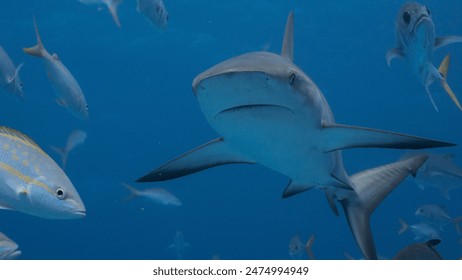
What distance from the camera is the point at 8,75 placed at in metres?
6.25

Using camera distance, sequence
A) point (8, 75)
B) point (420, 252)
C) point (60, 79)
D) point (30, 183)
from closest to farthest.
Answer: point (30, 183) → point (420, 252) → point (8, 75) → point (60, 79)

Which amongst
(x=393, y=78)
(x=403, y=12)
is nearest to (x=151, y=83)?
(x=393, y=78)

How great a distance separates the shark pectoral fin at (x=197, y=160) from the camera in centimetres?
386

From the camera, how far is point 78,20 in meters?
24.9

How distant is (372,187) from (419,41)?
1722 millimetres

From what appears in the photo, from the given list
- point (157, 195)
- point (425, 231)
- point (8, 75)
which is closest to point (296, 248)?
point (425, 231)

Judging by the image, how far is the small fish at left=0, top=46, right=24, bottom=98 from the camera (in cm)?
609

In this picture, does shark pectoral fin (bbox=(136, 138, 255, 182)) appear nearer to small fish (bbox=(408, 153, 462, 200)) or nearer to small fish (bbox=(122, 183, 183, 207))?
small fish (bbox=(408, 153, 462, 200))

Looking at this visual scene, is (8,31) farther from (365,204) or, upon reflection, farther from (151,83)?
(365,204)

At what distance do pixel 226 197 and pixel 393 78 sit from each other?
2674cm

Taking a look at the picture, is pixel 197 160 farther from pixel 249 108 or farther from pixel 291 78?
pixel 291 78

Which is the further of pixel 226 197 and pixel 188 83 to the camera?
pixel 226 197

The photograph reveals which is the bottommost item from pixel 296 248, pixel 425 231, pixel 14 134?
pixel 14 134

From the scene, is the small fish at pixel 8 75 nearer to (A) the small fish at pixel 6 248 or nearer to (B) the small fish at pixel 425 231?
(A) the small fish at pixel 6 248
